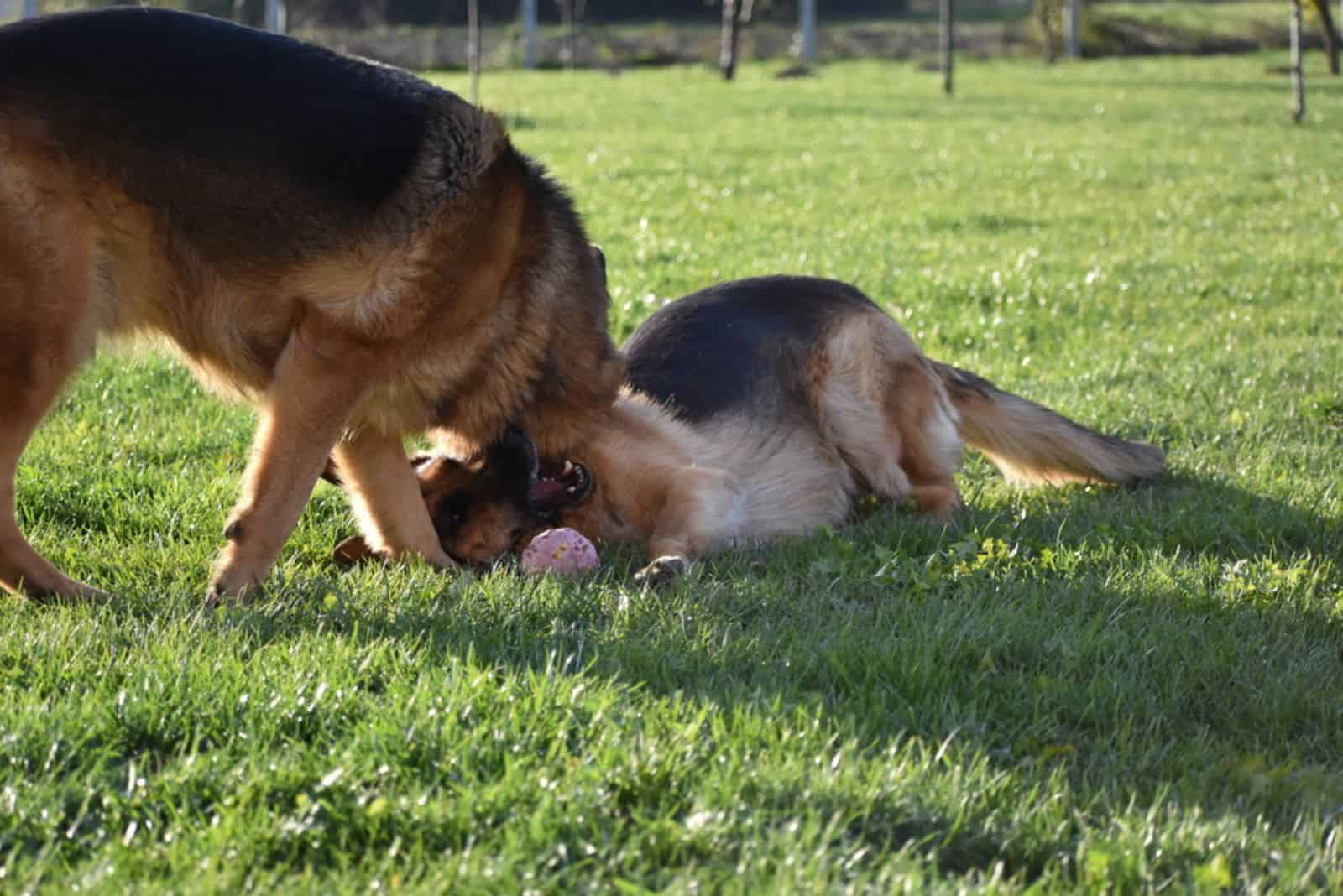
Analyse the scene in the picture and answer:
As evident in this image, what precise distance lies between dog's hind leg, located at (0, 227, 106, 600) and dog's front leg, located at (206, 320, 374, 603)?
0.43m

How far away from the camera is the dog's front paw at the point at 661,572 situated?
14.8ft

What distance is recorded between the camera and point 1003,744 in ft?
10.7

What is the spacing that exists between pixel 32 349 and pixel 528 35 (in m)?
44.3

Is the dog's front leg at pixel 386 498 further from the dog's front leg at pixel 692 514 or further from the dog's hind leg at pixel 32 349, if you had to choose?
the dog's hind leg at pixel 32 349

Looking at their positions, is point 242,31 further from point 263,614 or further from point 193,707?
point 193,707

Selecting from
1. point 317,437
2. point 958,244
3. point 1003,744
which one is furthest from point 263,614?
point 958,244

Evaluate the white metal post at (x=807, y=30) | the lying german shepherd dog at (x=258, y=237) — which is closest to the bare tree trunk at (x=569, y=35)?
the white metal post at (x=807, y=30)

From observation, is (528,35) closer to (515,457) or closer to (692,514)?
(692,514)

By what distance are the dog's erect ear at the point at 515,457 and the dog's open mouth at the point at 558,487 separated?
0.07 metres

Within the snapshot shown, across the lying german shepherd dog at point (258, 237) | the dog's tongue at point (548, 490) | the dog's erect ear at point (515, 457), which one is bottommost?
the dog's tongue at point (548, 490)

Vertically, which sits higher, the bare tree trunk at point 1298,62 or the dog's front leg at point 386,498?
the bare tree trunk at point 1298,62

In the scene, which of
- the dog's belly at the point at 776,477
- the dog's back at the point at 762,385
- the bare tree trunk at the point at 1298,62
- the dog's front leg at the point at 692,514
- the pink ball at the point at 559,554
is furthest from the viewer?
the bare tree trunk at the point at 1298,62

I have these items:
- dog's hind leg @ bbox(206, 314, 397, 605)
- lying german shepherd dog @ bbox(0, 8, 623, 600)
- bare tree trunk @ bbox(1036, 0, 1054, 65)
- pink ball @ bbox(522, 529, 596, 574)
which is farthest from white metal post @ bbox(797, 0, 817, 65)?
dog's hind leg @ bbox(206, 314, 397, 605)

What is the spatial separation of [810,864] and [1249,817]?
98cm
